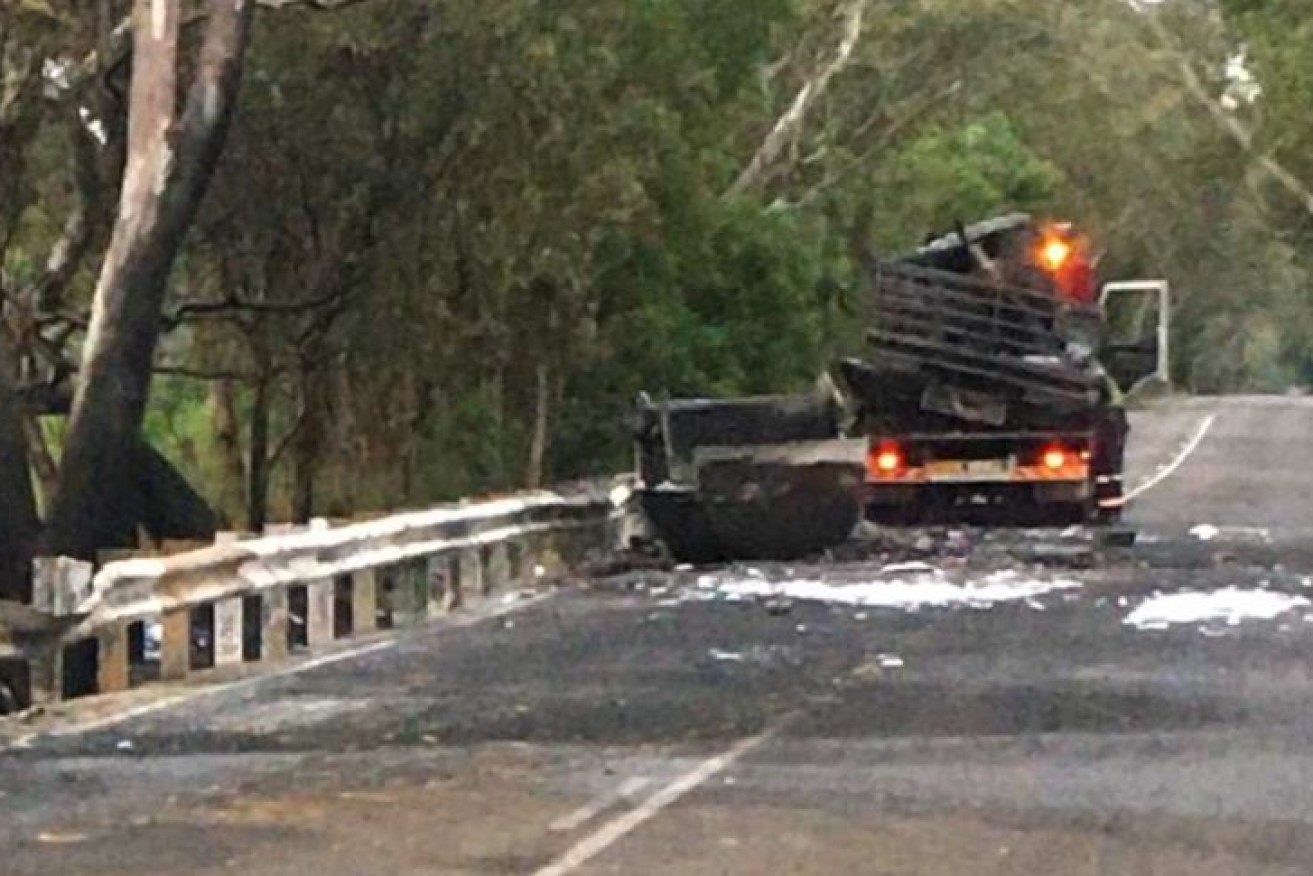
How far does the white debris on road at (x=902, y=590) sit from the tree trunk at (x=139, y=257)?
175 inches

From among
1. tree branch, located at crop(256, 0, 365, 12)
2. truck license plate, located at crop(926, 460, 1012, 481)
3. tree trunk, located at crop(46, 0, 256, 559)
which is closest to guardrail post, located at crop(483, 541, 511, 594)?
tree trunk, located at crop(46, 0, 256, 559)

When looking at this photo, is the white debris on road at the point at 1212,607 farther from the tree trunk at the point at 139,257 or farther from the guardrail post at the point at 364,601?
the tree trunk at the point at 139,257

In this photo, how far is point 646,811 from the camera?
1197cm

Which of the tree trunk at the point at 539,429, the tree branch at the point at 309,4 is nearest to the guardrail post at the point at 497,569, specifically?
the tree branch at the point at 309,4

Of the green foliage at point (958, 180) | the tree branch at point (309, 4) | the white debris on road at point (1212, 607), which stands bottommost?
the white debris on road at point (1212, 607)

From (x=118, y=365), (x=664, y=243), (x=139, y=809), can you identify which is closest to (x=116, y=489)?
(x=118, y=365)

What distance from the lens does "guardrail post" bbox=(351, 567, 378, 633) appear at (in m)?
21.9

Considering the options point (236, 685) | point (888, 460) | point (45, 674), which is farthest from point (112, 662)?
point (888, 460)

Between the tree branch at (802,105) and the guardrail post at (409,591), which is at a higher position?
the tree branch at (802,105)

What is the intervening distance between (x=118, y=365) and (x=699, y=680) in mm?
7151

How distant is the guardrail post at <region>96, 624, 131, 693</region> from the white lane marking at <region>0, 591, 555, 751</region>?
1.88 feet

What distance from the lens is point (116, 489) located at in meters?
23.1

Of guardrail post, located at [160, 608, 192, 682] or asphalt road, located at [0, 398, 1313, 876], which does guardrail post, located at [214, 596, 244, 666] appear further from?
guardrail post, located at [160, 608, 192, 682]

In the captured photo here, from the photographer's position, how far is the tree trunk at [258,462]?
33.3m
